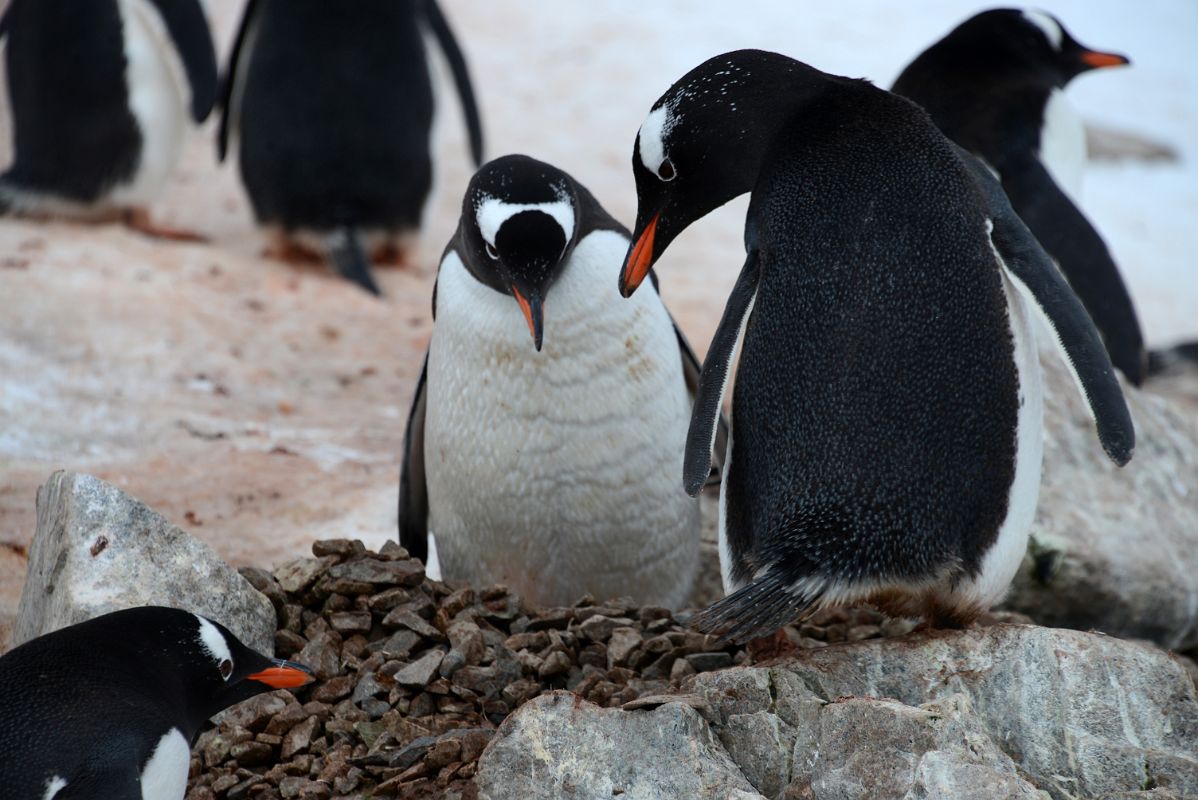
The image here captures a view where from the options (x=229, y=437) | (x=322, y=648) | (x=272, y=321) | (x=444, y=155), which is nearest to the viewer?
(x=322, y=648)

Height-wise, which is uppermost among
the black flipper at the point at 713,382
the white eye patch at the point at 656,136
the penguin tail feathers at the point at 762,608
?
the white eye patch at the point at 656,136

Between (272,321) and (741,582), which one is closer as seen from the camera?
(741,582)

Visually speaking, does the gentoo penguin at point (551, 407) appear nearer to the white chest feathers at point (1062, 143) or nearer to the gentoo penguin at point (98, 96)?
the white chest feathers at point (1062, 143)

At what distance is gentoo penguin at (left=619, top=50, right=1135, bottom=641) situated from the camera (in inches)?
78.3

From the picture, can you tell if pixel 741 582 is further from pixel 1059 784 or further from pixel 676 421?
pixel 676 421

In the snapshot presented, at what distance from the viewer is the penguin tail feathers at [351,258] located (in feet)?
17.2

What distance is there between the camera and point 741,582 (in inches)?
84.0

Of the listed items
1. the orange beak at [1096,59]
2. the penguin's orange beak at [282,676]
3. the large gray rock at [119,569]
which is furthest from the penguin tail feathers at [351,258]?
the penguin's orange beak at [282,676]

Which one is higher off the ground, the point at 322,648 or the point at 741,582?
the point at 741,582

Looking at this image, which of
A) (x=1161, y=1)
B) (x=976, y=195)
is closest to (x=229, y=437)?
(x=976, y=195)

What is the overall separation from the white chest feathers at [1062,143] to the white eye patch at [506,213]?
213 centimetres

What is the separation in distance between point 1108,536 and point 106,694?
2187mm

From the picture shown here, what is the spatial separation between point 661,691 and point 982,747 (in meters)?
0.55

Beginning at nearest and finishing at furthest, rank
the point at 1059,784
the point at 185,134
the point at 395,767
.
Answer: the point at 1059,784 < the point at 395,767 < the point at 185,134
